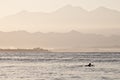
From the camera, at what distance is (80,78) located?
4884 cm

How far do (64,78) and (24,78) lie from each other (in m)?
4.80

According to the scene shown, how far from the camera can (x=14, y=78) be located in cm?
4909

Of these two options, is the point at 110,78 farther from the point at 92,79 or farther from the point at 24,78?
the point at 24,78

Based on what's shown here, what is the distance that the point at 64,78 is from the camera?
160 feet

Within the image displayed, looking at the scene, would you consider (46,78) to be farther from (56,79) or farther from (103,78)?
(103,78)

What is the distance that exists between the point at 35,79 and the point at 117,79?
31.3 ft

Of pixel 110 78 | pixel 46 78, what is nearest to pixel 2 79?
pixel 46 78

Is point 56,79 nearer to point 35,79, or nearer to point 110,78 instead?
point 35,79

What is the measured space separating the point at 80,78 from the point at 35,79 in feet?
17.7

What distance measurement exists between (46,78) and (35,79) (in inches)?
66.3

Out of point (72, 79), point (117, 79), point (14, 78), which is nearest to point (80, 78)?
point (72, 79)

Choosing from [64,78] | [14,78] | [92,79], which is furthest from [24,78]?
[92,79]

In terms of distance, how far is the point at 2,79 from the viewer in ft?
157

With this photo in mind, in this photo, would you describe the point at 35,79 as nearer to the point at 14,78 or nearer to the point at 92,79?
the point at 14,78
